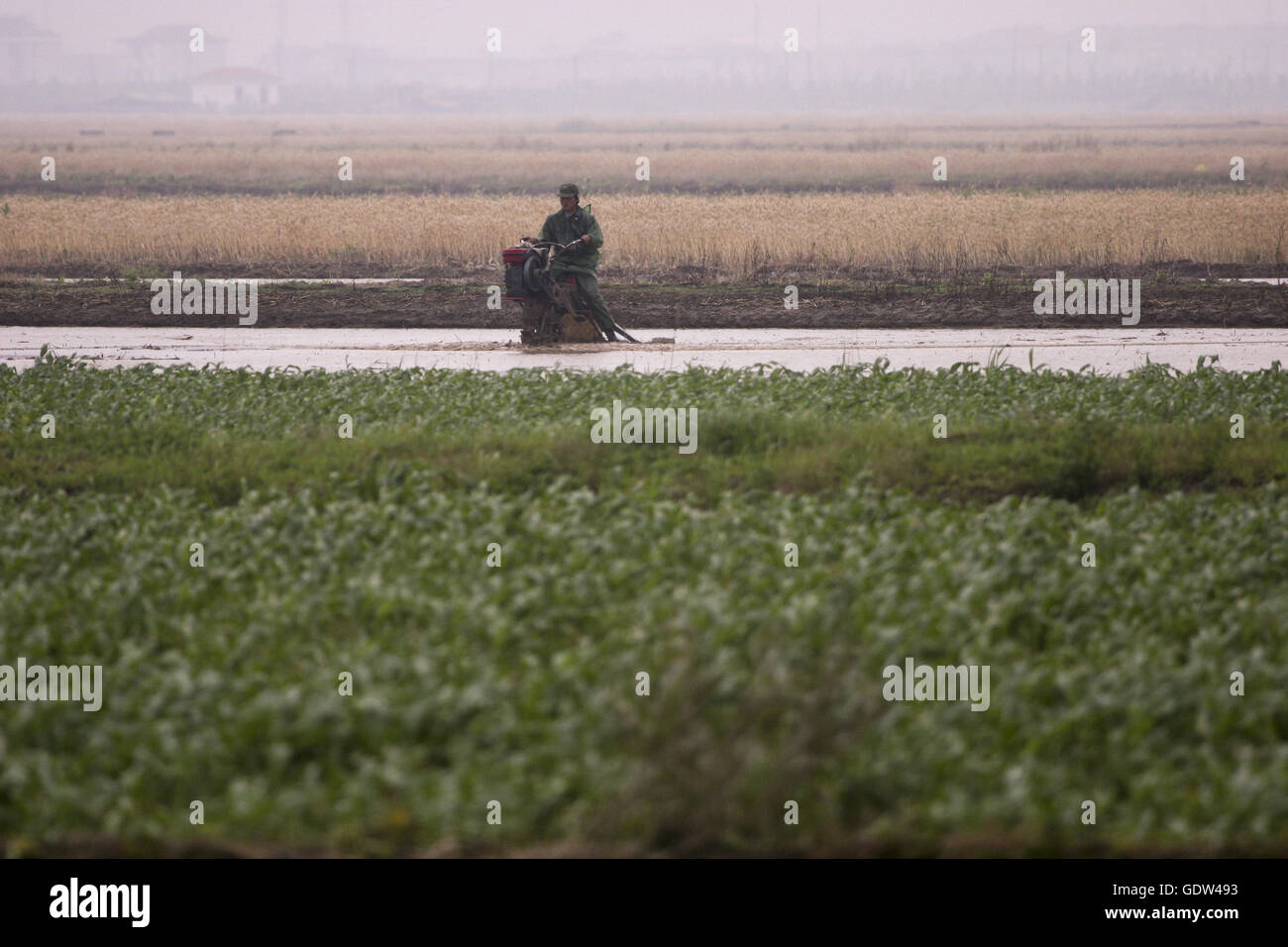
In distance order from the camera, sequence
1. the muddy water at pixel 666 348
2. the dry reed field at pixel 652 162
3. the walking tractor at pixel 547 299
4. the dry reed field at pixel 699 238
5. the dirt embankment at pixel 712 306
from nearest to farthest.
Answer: the muddy water at pixel 666 348 → the walking tractor at pixel 547 299 → the dirt embankment at pixel 712 306 → the dry reed field at pixel 699 238 → the dry reed field at pixel 652 162

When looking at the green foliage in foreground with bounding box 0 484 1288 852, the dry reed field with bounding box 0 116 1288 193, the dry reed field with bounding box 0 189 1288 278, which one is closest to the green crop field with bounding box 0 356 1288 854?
the green foliage in foreground with bounding box 0 484 1288 852

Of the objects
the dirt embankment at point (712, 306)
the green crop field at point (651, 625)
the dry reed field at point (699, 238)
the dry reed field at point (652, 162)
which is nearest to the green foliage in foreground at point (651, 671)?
the green crop field at point (651, 625)

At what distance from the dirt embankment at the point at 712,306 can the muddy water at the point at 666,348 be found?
65cm

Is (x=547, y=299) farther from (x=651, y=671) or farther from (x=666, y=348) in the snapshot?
(x=651, y=671)

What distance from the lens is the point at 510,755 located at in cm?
591

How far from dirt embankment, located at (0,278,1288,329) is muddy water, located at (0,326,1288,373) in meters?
0.65

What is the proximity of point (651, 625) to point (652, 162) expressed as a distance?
2613 inches

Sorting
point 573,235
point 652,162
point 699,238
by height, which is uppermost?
point 652,162

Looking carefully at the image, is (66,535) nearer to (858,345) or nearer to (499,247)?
(858,345)

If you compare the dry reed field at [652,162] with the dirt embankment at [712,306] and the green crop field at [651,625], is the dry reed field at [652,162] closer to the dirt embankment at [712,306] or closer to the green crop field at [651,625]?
the dirt embankment at [712,306]

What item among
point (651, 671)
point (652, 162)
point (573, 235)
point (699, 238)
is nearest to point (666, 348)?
point (573, 235)

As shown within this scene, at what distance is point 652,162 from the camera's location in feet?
234

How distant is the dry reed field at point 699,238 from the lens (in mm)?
26688
